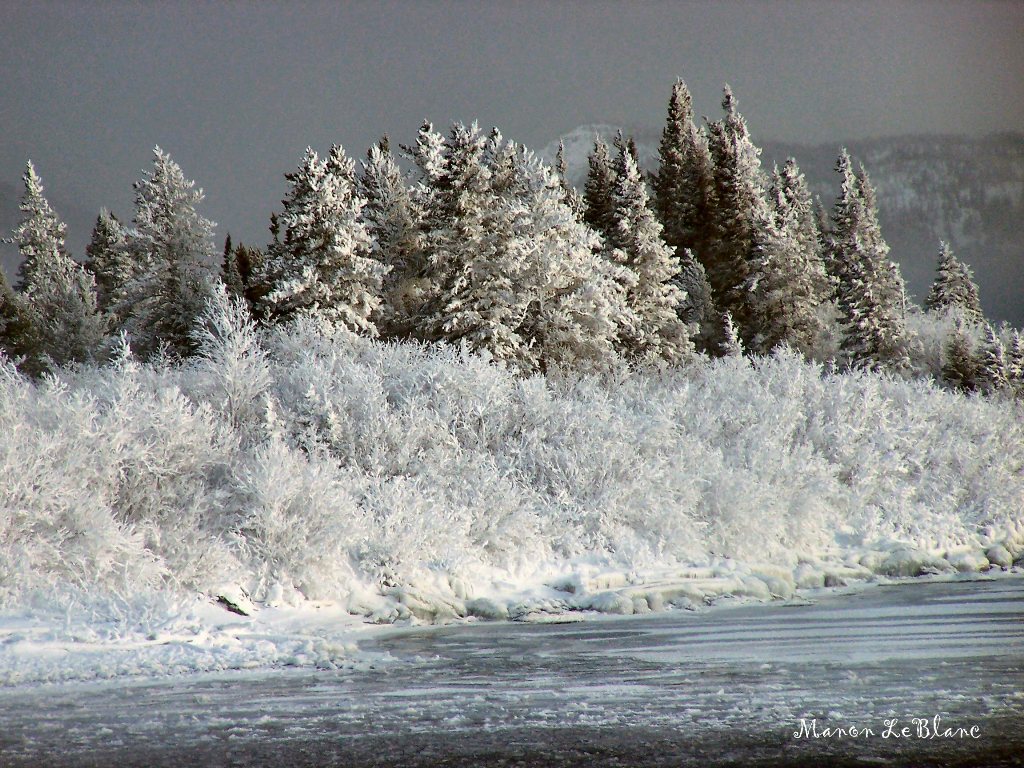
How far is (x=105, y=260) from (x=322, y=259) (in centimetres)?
3320

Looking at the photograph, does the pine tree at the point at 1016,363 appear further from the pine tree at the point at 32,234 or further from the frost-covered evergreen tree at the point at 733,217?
the pine tree at the point at 32,234

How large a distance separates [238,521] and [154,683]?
6.07 m

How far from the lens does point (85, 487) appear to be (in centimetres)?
1526

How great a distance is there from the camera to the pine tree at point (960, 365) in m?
45.5

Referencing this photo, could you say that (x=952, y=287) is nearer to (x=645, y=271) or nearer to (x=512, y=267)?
(x=645, y=271)

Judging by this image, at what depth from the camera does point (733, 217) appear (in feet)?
162

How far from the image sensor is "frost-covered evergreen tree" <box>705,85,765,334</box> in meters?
46.0

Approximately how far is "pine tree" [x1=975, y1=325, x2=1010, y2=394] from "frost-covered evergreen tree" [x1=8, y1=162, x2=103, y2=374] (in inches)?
1552

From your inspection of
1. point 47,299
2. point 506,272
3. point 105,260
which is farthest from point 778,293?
point 105,260

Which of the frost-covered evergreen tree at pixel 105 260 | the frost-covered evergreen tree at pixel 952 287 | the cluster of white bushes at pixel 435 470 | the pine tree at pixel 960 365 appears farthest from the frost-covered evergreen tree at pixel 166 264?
the frost-covered evergreen tree at pixel 952 287

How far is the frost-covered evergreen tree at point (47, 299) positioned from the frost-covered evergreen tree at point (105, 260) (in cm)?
158
